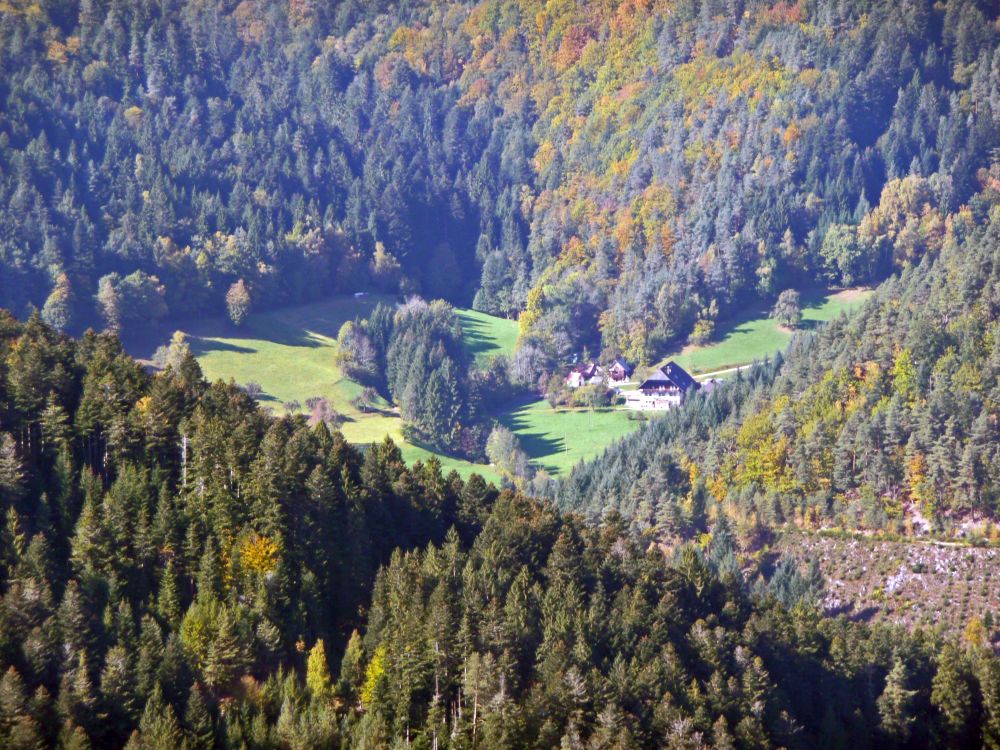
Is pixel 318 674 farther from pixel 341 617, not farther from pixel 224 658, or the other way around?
pixel 341 617

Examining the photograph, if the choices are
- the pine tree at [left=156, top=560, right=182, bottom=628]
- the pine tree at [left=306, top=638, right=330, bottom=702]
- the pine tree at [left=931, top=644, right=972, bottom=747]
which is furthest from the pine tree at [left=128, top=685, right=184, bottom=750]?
the pine tree at [left=931, top=644, right=972, bottom=747]

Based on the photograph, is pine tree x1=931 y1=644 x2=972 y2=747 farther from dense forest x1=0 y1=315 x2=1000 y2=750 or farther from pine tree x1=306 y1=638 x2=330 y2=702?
pine tree x1=306 y1=638 x2=330 y2=702

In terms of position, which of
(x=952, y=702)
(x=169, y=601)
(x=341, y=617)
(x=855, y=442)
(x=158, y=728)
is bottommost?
(x=952, y=702)

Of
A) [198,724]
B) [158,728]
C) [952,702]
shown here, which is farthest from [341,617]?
[952,702]

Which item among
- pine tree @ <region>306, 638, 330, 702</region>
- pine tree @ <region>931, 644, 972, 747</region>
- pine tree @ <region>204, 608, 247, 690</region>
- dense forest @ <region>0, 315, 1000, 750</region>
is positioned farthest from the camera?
pine tree @ <region>931, 644, 972, 747</region>

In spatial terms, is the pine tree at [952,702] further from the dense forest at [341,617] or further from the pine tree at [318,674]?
the pine tree at [318,674]

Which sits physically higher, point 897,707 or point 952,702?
point 897,707
